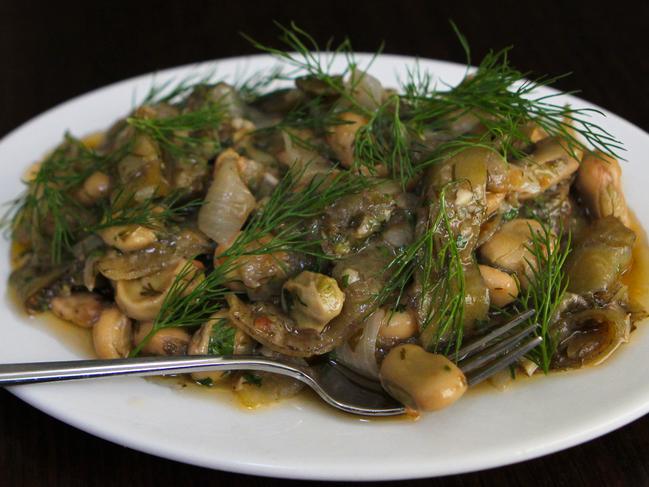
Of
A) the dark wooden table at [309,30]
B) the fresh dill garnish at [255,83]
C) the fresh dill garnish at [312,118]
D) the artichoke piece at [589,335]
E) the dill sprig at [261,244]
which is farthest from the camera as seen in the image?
the dark wooden table at [309,30]

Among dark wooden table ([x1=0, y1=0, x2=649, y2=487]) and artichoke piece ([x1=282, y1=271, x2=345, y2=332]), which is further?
dark wooden table ([x1=0, y1=0, x2=649, y2=487])

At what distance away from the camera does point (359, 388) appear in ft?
9.39

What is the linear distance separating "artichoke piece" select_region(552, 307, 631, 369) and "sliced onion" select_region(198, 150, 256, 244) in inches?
48.3

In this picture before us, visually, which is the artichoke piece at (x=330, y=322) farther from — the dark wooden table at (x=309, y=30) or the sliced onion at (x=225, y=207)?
the dark wooden table at (x=309, y=30)

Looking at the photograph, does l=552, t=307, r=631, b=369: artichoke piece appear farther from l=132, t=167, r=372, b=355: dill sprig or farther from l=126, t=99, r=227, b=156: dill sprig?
l=126, t=99, r=227, b=156: dill sprig

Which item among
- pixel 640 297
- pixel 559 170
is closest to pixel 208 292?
pixel 559 170

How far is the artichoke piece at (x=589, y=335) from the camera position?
2.85 meters

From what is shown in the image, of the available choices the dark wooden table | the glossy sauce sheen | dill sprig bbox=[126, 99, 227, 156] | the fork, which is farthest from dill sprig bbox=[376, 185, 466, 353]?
the dark wooden table

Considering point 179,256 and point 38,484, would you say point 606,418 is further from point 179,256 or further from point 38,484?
point 38,484

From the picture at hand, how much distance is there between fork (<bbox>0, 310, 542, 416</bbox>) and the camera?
2730 mm

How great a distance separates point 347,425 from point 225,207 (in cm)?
99

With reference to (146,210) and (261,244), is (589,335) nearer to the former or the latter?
(261,244)

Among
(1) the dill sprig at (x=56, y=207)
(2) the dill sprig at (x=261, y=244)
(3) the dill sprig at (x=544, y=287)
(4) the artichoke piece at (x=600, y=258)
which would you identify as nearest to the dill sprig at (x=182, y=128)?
(1) the dill sprig at (x=56, y=207)

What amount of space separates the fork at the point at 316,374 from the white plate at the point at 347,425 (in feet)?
0.18
